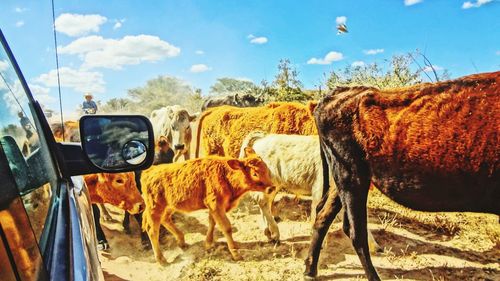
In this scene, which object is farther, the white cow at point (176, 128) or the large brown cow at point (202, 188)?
the white cow at point (176, 128)

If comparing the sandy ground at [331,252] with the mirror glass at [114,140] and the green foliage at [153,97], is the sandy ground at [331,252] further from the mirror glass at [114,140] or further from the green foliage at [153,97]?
the green foliage at [153,97]

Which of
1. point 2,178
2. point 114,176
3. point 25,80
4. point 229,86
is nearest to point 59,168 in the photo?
point 25,80

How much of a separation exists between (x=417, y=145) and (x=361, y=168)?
59cm

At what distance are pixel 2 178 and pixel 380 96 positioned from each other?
359 cm

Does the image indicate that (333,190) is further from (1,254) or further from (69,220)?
(1,254)

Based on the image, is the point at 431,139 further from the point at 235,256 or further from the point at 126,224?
the point at 126,224

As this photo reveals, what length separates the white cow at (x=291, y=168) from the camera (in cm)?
564

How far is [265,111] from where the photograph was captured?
26.7 ft

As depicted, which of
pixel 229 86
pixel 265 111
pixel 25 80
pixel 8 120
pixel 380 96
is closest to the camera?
pixel 8 120

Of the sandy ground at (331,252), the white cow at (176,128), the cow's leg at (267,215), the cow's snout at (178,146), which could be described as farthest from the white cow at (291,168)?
the white cow at (176,128)

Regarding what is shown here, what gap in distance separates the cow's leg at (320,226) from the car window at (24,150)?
336 centimetres

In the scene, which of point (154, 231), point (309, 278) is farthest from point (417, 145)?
point (154, 231)

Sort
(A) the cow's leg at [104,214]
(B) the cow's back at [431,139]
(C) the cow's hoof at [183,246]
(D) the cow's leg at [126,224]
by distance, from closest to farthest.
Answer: (B) the cow's back at [431,139] < (C) the cow's hoof at [183,246] < (D) the cow's leg at [126,224] < (A) the cow's leg at [104,214]

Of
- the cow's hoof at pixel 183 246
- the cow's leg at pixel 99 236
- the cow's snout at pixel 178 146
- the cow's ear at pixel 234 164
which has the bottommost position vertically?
the cow's hoof at pixel 183 246
